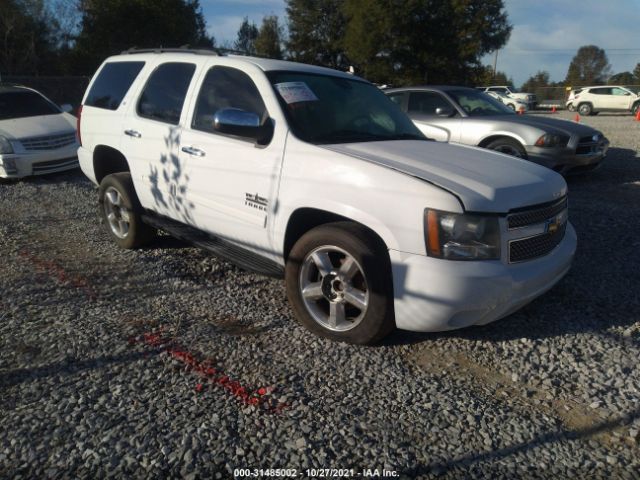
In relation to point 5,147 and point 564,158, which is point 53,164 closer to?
point 5,147

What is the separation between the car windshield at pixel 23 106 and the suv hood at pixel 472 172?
8.41m

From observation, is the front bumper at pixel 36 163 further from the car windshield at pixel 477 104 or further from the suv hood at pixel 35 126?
the car windshield at pixel 477 104

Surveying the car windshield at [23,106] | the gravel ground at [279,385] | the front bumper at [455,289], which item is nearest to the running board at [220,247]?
the gravel ground at [279,385]

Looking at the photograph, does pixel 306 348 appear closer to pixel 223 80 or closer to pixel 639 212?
pixel 223 80

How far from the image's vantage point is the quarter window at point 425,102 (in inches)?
348

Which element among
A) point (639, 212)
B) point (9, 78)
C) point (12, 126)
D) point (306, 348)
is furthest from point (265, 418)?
point (9, 78)

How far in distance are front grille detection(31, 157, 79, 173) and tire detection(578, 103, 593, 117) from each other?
30.1 metres

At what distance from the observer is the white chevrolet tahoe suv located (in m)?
3.00

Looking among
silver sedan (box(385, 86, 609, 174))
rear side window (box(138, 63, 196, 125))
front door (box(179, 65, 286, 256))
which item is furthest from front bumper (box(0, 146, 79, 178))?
silver sedan (box(385, 86, 609, 174))

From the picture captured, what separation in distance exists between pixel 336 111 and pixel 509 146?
5080mm

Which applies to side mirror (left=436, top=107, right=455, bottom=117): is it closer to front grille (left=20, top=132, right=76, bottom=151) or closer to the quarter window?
the quarter window

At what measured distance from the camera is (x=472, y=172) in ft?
10.9

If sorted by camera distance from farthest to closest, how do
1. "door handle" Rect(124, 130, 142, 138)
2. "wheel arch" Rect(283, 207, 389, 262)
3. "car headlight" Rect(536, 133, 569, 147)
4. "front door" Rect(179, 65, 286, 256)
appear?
"car headlight" Rect(536, 133, 569, 147) < "door handle" Rect(124, 130, 142, 138) < "front door" Rect(179, 65, 286, 256) < "wheel arch" Rect(283, 207, 389, 262)

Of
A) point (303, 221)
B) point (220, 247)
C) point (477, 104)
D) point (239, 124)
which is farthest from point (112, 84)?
point (477, 104)
